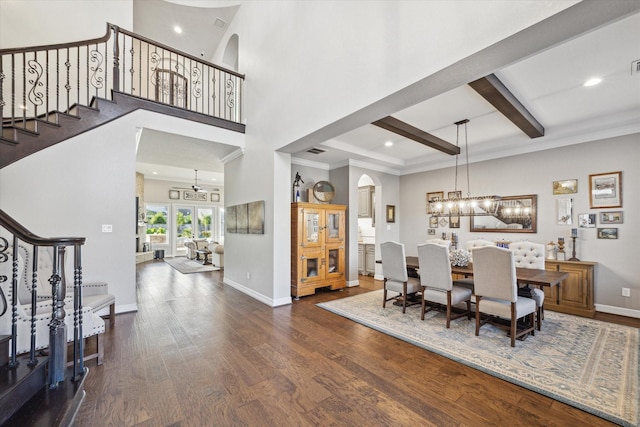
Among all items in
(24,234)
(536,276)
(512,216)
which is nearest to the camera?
(24,234)

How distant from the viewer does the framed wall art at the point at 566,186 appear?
13.8 feet

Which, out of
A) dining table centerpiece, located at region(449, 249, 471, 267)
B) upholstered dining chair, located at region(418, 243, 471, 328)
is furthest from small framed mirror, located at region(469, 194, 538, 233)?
upholstered dining chair, located at region(418, 243, 471, 328)

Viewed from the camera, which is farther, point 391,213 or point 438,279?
point 391,213

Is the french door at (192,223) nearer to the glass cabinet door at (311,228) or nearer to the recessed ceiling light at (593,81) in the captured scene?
the glass cabinet door at (311,228)

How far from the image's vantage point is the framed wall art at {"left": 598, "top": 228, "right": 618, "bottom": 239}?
3814 millimetres

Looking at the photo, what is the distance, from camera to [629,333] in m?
3.07

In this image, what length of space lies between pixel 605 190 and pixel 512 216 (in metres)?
1.23

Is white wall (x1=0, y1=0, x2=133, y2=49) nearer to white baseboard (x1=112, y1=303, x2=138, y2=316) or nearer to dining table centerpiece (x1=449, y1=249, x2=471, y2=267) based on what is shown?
white baseboard (x1=112, y1=303, x2=138, y2=316)

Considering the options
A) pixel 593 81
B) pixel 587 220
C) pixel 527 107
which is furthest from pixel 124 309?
pixel 587 220

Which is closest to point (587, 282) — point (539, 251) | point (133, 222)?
point (539, 251)

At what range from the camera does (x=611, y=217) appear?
385cm

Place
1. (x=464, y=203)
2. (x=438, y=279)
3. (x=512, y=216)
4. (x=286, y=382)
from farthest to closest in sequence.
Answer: (x=512, y=216)
(x=464, y=203)
(x=438, y=279)
(x=286, y=382)

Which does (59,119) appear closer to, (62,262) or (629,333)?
(62,262)

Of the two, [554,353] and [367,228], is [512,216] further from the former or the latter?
[367,228]
